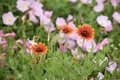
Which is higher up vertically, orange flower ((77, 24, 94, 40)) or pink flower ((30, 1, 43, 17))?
orange flower ((77, 24, 94, 40))

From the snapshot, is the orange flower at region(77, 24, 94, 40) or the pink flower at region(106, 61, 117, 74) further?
the pink flower at region(106, 61, 117, 74)

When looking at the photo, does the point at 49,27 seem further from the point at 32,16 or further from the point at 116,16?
the point at 116,16

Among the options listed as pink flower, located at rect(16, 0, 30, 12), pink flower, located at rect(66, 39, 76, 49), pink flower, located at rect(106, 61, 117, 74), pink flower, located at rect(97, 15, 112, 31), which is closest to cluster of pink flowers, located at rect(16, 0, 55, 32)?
pink flower, located at rect(16, 0, 30, 12)

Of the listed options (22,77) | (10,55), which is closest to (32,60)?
(22,77)

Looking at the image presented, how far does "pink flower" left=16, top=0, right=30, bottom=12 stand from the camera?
9.05 ft

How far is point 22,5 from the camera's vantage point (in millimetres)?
2744

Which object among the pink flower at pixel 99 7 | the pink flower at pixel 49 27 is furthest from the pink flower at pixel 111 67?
the pink flower at pixel 99 7

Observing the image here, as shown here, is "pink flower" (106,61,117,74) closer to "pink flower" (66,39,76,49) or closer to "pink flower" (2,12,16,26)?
"pink flower" (66,39,76,49)

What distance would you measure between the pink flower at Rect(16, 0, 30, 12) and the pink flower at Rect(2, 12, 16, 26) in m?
0.12

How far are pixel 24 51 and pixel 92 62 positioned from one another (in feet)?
1.36

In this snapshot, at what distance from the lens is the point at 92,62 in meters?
1.90

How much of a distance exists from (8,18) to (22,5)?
0.16m

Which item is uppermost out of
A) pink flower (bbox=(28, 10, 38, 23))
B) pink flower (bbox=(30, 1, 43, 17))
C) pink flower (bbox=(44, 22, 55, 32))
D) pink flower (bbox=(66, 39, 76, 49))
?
pink flower (bbox=(30, 1, 43, 17))

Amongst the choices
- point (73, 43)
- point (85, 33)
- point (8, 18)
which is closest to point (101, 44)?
point (73, 43)
